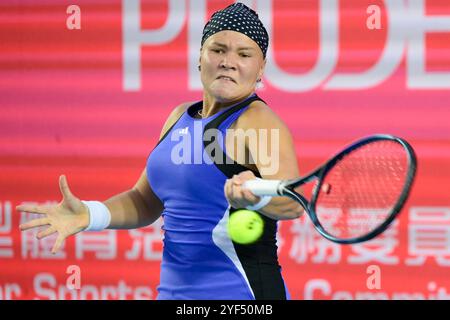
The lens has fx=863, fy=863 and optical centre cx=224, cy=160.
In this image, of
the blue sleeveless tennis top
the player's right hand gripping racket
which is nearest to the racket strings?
the player's right hand gripping racket

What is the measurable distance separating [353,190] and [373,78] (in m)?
1.55

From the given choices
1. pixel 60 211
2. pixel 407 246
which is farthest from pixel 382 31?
pixel 60 211

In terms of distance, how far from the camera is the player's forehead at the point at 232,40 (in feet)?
8.70

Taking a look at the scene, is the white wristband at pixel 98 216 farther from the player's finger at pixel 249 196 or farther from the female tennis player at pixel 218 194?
the player's finger at pixel 249 196

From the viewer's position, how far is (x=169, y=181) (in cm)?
261

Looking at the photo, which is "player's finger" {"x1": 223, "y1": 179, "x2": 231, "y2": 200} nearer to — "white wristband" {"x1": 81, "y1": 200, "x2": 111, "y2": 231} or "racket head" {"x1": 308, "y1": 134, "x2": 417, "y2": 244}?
"racket head" {"x1": 308, "y1": 134, "x2": 417, "y2": 244}

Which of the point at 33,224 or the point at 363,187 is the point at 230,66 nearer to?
the point at 363,187

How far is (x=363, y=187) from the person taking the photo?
243 cm

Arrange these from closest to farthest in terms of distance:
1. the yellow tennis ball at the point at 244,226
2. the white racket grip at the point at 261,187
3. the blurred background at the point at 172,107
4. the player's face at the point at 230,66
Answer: the white racket grip at the point at 261,187 < the yellow tennis ball at the point at 244,226 < the player's face at the point at 230,66 < the blurred background at the point at 172,107

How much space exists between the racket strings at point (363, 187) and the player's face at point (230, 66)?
0.44m

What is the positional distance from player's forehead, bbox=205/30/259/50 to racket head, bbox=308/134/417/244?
521 millimetres

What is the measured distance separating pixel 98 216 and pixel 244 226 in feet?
1.65

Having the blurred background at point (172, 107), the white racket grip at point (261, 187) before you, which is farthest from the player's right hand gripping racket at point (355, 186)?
the blurred background at point (172, 107)

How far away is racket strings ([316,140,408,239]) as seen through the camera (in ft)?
7.58
